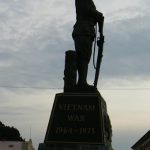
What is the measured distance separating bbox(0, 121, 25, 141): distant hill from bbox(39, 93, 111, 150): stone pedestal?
66877 millimetres

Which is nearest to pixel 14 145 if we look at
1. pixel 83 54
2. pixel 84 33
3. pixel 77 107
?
pixel 83 54

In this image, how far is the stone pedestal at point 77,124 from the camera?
13523 millimetres

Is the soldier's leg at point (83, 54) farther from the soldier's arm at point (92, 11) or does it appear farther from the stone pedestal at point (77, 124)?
the stone pedestal at point (77, 124)

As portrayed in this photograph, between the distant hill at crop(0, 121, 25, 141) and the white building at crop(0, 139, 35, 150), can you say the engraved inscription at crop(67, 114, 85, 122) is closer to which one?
the white building at crop(0, 139, 35, 150)

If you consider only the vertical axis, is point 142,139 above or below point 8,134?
above

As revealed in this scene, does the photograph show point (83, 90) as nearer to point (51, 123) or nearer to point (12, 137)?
point (51, 123)

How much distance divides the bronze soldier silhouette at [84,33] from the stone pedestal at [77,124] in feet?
1.79

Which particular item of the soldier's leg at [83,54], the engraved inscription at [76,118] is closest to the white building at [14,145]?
the soldier's leg at [83,54]

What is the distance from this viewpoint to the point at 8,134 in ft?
268

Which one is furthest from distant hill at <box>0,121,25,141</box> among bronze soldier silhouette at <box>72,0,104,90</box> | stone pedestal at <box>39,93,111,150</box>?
stone pedestal at <box>39,93,111,150</box>

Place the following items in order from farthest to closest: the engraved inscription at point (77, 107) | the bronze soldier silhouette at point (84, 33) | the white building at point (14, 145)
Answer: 1. the white building at point (14, 145)
2. the bronze soldier silhouette at point (84, 33)
3. the engraved inscription at point (77, 107)

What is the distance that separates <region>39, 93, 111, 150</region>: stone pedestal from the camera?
13.5 m

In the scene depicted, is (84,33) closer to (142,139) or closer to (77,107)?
(77,107)

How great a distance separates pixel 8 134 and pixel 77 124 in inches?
2712
